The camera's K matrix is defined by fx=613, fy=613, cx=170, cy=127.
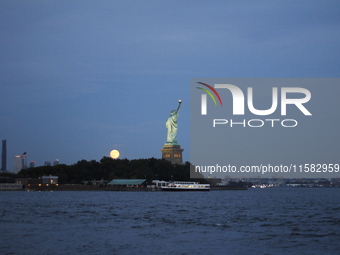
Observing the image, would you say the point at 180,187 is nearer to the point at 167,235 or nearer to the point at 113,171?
the point at 113,171

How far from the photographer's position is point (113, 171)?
601 feet

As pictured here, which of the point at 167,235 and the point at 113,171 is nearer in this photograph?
the point at 167,235

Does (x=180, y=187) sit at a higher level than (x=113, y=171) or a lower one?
lower

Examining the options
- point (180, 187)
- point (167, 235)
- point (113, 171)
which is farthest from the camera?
point (113, 171)

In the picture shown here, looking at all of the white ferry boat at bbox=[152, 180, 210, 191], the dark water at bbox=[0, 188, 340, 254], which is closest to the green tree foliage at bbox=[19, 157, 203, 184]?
the white ferry boat at bbox=[152, 180, 210, 191]

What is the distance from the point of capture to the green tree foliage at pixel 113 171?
179 meters

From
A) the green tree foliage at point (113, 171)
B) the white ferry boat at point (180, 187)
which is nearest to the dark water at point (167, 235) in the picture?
the white ferry boat at point (180, 187)

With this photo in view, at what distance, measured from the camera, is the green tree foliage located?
179000mm

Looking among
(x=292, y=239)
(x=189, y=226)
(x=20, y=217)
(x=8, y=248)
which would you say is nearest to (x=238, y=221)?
(x=189, y=226)

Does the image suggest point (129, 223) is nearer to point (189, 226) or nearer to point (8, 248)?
point (189, 226)

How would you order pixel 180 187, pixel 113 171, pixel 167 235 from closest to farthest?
pixel 167 235, pixel 180 187, pixel 113 171

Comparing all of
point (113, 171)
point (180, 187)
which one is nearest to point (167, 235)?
point (180, 187)

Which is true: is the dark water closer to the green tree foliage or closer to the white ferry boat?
the white ferry boat

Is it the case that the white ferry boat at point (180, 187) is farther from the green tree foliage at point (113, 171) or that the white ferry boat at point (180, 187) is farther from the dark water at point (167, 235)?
the dark water at point (167, 235)
